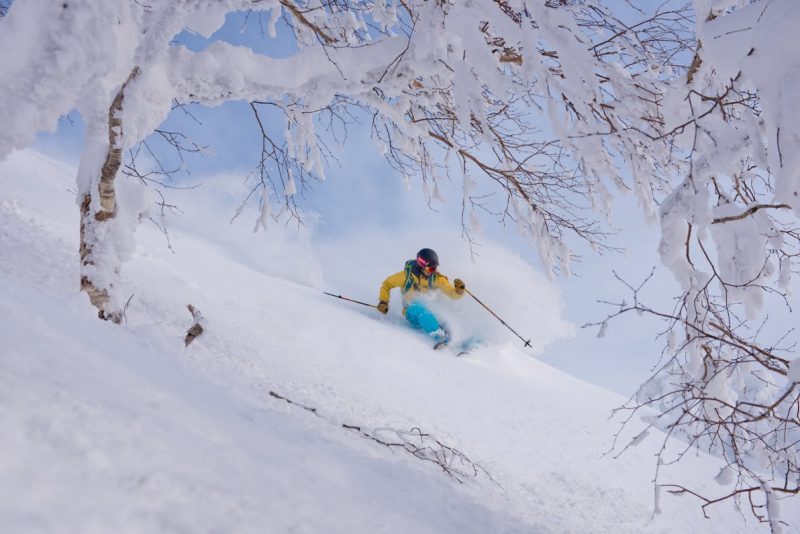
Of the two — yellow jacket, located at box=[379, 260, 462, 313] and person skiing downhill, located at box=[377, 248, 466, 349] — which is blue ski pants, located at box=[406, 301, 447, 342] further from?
yellow jacket, located at box=[379, 260, 462, 313]

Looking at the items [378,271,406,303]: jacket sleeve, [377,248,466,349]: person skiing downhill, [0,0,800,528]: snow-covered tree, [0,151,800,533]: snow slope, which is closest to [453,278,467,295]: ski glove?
[377,248,466,349]: person skiing downhill

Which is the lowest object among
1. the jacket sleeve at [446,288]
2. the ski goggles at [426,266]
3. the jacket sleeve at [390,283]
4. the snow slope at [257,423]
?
the snow slope at [257,423]

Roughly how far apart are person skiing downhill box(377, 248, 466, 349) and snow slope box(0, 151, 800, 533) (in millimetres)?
1032

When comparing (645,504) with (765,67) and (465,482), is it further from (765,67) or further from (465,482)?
(765,67)

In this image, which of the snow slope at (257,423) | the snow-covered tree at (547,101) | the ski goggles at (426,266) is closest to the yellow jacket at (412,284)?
the ski goggles at (426,266)

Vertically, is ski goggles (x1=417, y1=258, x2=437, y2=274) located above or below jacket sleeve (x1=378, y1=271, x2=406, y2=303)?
above

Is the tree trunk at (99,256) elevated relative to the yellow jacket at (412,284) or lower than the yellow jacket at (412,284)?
lower

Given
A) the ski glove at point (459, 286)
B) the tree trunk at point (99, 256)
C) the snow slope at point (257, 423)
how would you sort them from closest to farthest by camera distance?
1. the snow slope at point (257, 423)
2. the tree trunk at point (99, 256)
3. the ski glove at point (459, 286)

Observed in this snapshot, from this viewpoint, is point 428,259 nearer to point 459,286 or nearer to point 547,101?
point 459,286

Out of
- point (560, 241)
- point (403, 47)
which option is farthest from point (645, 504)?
point (403, 47)

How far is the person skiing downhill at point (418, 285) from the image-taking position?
7035 mm

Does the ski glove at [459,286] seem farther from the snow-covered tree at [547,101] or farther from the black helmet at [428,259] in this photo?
the snow-covered tree at [547,101]

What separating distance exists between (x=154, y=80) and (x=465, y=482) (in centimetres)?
270

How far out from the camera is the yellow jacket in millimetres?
7355
